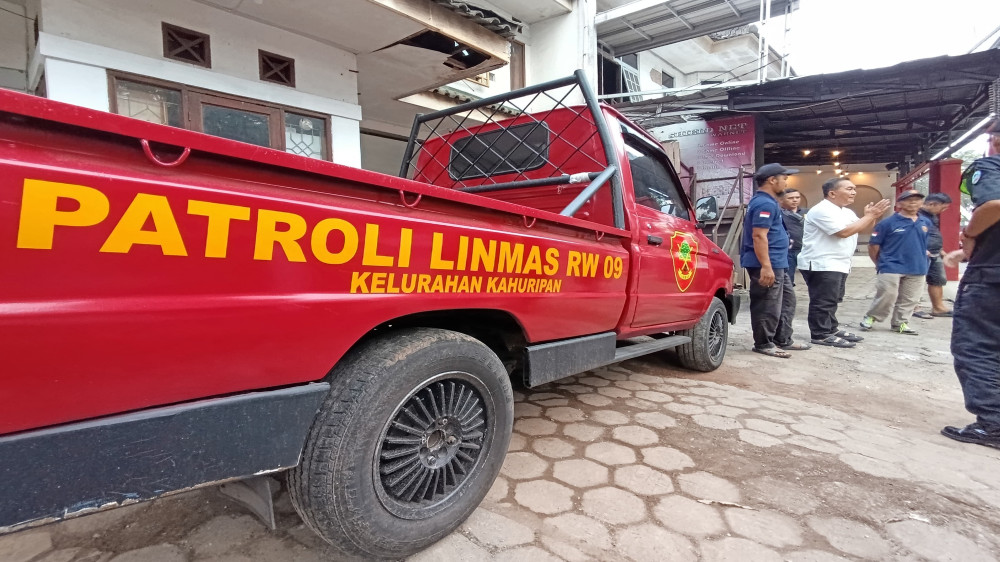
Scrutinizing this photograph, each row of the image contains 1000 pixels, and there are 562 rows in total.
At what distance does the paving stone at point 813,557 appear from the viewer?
1521mm

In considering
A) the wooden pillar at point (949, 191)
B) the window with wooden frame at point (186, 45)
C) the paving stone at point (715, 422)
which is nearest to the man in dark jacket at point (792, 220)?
the paving stone at point (715, 422)

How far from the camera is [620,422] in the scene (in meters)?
2.71

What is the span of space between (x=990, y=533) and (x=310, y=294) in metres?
2.58

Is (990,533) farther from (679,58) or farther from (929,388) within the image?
(679,58)

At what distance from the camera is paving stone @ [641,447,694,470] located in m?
2.16

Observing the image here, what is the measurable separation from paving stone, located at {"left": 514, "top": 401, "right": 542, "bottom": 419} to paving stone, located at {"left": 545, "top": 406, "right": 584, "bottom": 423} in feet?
0.22

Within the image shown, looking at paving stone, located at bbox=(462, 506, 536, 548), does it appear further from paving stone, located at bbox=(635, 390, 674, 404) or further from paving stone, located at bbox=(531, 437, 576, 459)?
paving stone, located at bbox=(635, 390, 674, 404)

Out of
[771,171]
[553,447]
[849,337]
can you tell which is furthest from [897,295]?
[553,447]

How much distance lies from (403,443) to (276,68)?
483 cm

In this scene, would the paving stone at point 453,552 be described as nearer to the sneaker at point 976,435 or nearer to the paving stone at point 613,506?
the paving stone at point 613,506

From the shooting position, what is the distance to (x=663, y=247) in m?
2.90

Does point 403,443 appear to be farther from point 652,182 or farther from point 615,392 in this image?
point 652,182

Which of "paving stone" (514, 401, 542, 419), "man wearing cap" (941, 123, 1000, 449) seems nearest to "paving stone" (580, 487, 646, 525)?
"paving stone" (514, 401, 542, 419)

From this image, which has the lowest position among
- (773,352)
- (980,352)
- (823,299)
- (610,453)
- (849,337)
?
(610,453)
